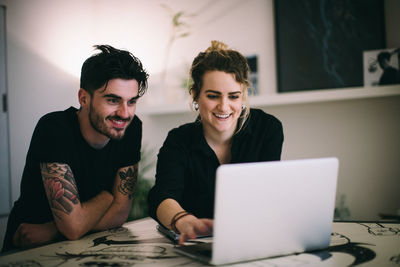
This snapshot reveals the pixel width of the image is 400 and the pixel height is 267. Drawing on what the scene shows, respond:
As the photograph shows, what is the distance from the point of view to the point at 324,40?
2.69m

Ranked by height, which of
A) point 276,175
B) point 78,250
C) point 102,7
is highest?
point 102,7

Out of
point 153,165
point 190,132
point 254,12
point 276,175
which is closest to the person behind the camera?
point 276,175

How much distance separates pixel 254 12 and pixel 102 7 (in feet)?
4.84

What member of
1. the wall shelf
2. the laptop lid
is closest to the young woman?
the laptop lid

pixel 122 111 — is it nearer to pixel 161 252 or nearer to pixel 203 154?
pixel 203 154

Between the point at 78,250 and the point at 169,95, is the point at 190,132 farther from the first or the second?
the point at 169,95

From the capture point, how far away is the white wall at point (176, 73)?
8.57 feet

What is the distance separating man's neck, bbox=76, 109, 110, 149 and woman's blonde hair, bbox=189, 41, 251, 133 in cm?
44

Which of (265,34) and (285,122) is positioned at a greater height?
(265,34)

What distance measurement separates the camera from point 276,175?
87 cm

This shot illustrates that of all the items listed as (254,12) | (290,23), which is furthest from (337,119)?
(254,12)

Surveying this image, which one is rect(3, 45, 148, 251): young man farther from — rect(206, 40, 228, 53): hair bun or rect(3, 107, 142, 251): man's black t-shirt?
rect(206, 40, 228, 53): hair bun

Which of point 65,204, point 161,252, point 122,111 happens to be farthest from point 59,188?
point 161,252

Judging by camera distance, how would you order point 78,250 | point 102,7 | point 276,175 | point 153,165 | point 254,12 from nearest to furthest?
point 276,175, point 78,250, point 254,12, point 153,165, point 102,7
